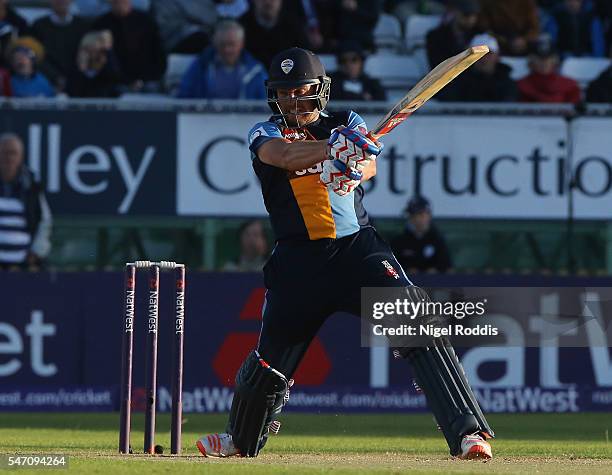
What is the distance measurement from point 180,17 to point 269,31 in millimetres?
1289

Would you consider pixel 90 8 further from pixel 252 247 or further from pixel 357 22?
pixel 252 247

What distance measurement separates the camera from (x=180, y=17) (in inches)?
604

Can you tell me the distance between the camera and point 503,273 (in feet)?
41.3

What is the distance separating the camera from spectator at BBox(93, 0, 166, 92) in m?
14.6

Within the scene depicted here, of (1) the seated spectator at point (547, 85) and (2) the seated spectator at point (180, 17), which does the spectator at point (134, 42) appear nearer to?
(2) the seated spectator at point (180, 17)

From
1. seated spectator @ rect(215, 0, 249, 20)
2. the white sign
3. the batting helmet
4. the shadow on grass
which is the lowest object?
the shadow on grass

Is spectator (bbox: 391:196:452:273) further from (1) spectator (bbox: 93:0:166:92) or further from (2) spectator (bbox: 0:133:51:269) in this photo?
(1) spectator (bbox: 93:0:166:92)

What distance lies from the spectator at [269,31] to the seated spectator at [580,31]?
301 cm

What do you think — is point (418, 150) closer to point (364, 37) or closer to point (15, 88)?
point (364, 37)

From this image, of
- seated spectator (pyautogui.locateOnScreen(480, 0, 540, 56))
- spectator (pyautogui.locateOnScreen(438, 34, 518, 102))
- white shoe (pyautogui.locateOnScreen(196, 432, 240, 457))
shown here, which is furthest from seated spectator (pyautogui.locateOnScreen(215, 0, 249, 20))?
white shoe (pyautogui.locateOnScreen(196, 432, 240, 457))

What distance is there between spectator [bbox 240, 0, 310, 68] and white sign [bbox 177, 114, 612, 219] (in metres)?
1.45

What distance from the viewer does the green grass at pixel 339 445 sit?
22.8 feet

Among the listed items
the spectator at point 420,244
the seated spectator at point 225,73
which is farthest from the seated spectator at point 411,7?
the spectator at point 420,244

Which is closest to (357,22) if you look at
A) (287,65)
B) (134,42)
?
(134,42)
